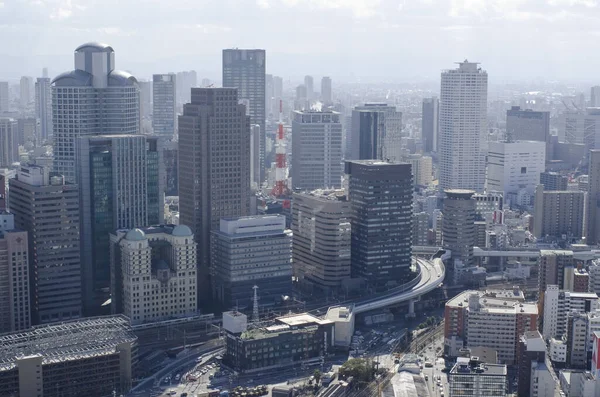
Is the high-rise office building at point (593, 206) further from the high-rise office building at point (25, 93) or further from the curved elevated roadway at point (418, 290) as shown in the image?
the high-rise office building at point (25, 93)

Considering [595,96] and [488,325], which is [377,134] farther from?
[595,96]

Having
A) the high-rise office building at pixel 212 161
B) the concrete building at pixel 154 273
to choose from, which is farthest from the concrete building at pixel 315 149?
the concrete building at pixel 154 273

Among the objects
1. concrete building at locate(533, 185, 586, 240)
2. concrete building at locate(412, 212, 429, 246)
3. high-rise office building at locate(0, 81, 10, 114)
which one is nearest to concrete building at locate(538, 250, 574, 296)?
concrete building at locate(412, 212, 429, 246)

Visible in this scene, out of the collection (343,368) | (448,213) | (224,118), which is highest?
(224,118)

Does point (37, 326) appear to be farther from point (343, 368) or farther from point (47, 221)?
point (343, 368)

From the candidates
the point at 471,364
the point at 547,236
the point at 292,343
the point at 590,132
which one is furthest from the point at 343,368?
the point at 590,132

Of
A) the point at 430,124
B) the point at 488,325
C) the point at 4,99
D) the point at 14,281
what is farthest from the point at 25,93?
the point at 488,325
